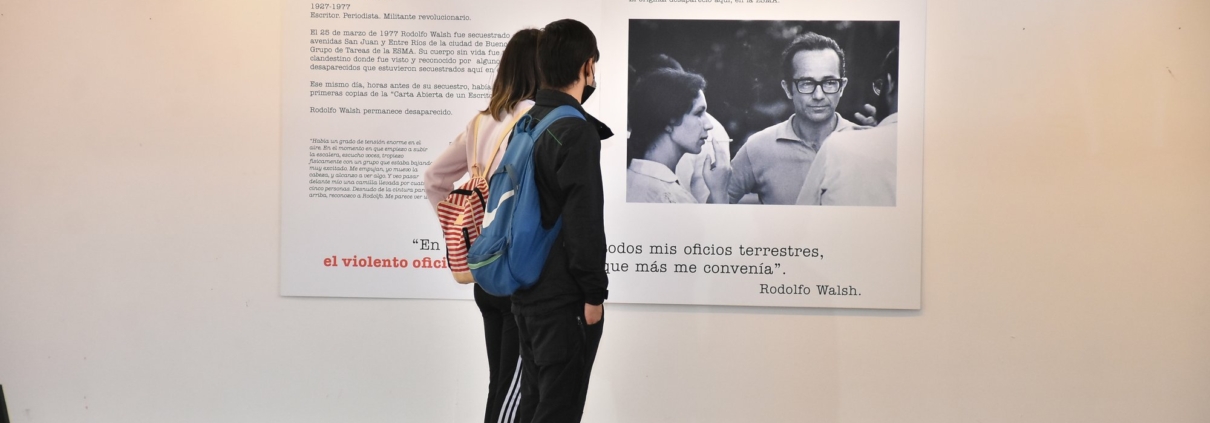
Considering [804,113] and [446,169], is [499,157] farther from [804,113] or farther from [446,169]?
[804,113]

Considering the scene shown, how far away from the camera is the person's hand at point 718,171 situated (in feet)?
9.81

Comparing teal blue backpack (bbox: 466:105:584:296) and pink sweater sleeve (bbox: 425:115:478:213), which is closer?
teal blue backpack (bbox: 466:105:584:296)

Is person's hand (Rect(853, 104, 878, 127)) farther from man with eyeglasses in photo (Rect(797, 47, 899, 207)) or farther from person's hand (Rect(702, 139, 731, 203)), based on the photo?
person's hand (Rect(702, 139, 731, 203))

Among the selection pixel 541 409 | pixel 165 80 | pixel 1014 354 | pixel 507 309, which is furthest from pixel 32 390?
pixel 1014 354

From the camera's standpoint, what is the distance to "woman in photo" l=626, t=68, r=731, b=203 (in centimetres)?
299

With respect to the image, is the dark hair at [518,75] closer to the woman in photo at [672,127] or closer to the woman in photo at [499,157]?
the woman in photo at [499,157]

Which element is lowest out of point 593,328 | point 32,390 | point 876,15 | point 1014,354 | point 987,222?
point 32,390

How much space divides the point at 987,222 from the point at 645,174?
3.89 ft

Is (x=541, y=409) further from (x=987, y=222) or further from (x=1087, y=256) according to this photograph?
(x=1087, y=256)

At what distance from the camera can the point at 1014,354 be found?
302cm

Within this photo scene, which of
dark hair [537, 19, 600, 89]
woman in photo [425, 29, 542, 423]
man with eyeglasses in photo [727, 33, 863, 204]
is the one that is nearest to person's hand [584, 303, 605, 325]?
woman in photo [425, 29, 542, 423]

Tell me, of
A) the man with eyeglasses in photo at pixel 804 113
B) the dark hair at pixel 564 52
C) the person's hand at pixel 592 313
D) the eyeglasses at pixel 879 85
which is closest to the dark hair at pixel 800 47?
the man with eyeglasses in photo at pixel 804 113

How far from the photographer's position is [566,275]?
6.43ft

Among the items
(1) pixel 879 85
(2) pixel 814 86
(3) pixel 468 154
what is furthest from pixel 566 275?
(1) pixel 879 85
